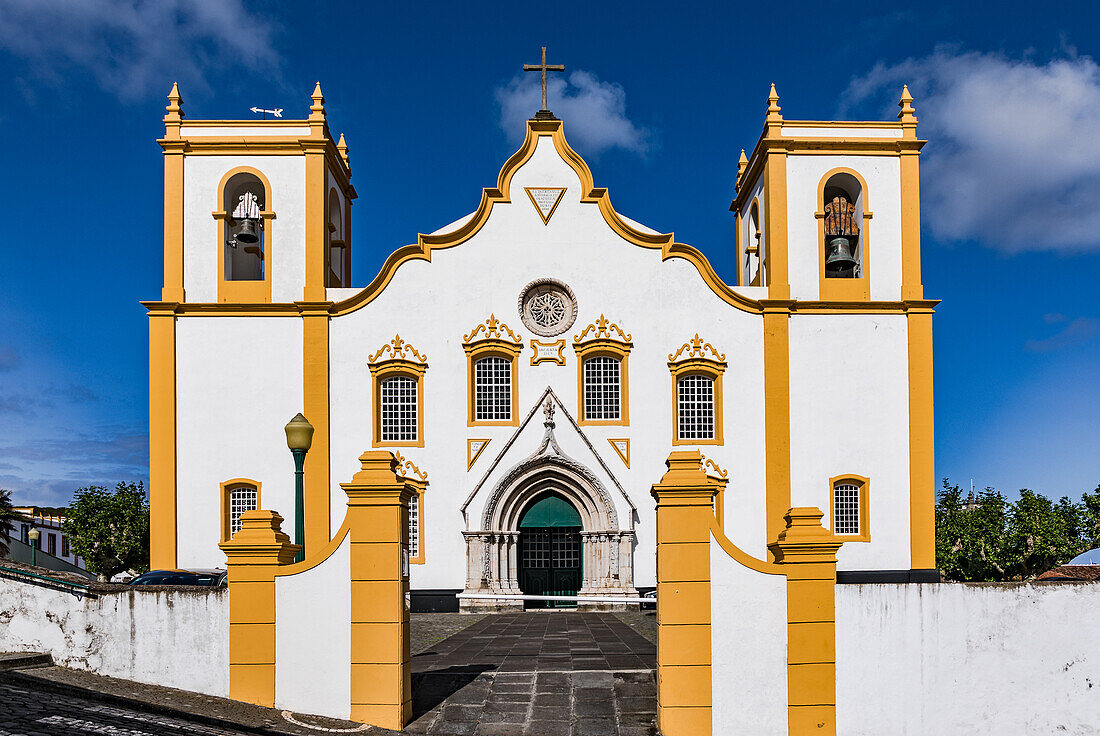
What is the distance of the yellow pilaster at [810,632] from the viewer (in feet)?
31.6

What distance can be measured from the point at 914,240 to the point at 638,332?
24.6ft

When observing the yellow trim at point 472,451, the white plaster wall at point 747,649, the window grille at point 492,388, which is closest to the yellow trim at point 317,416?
the yellow trim at point 472,451

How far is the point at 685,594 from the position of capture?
9.76 metres

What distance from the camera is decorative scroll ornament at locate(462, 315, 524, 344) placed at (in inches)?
905

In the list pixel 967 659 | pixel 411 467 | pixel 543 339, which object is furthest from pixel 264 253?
pixel 967 659

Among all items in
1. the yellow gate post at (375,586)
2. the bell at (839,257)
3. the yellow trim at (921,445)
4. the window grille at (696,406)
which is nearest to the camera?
the yellow gate post at (375,586)

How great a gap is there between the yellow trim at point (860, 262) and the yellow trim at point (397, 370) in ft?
34.0

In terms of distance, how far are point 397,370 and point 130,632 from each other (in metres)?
12.7

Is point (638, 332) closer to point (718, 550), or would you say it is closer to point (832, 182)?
point (832, 182)

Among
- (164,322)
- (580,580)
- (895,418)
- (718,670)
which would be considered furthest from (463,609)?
(718,670)

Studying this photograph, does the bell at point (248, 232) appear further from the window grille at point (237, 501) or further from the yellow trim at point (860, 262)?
the yellow trim at point (860, 262)

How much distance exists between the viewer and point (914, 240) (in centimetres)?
2347

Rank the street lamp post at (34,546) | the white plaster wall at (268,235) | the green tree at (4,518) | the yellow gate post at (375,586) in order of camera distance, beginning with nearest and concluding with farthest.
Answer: the yellow gate post at (375,586) < the street lamp post at (34,546) < the white plaster wall at (268,235) < the green tree at (4,518)

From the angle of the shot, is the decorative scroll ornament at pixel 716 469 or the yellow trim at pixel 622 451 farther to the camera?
the yellow trim at pixel 622 451
